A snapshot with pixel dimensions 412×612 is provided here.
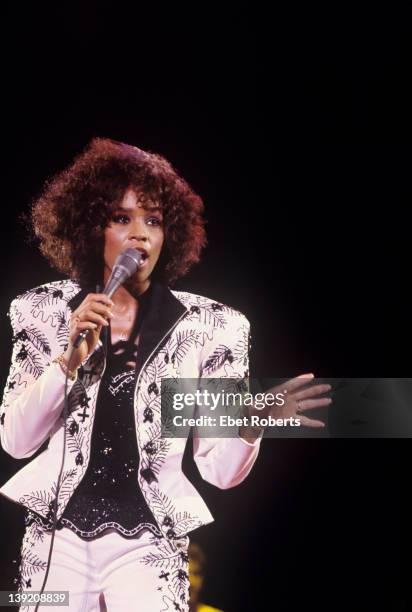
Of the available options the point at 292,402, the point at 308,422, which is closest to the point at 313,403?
the point at 292,402

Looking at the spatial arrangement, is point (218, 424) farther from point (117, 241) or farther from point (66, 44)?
point (66, 44)

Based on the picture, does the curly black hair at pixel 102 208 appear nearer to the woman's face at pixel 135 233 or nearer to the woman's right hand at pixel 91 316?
the woman's face at pixel 135 233

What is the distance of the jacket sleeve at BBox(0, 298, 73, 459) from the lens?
7.59 feet

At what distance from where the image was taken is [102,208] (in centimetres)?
267

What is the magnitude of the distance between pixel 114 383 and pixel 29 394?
276mm

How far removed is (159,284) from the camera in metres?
2.69

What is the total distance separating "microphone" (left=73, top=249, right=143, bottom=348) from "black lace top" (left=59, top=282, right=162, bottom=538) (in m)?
0.30

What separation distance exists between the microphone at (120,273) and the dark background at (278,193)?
0.53 metres

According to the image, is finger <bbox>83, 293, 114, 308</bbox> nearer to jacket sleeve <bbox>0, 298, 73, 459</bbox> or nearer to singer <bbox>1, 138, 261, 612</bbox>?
singer <bbox>1, 138, 261, 612</bbox>

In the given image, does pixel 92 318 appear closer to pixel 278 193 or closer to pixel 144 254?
pixel 144 254

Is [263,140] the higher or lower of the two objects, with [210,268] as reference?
higher

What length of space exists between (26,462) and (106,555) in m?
0.50

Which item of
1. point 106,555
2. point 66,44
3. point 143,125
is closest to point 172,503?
point 106,555

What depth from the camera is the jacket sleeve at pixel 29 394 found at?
2.31m
